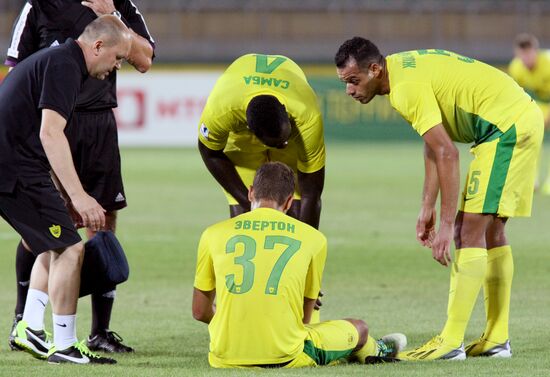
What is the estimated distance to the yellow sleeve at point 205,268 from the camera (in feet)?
19.1

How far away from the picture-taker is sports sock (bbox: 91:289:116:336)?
6961 mm

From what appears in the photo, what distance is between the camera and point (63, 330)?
6.21 metres

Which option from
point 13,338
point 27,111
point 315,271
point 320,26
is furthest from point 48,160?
point 320,26

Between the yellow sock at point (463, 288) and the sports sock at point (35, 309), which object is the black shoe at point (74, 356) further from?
the yellow sock at point (463, 288)

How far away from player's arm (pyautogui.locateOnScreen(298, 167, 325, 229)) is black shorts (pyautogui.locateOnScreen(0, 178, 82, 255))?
6.14ft

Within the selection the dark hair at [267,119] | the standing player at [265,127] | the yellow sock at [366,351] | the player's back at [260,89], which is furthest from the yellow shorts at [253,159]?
the yellow sock at [366,351]

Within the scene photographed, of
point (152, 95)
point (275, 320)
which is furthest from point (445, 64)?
point (152, 95)

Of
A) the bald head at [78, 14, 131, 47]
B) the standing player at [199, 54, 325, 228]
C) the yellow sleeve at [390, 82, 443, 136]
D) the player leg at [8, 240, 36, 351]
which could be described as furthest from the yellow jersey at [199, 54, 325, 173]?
the player leg at [8, 240, 36, 351]

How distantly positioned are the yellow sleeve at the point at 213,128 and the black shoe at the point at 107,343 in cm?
145

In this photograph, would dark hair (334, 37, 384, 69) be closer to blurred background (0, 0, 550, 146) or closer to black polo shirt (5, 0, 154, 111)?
black polo shirt (5, 0, 154, 111)

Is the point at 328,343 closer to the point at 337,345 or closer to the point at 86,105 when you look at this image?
the point at 337,345

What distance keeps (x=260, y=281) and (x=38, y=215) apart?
51.4 inches

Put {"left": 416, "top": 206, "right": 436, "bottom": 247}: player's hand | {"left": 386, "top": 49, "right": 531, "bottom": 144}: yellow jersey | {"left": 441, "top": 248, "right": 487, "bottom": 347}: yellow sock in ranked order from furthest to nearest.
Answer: {"left": 416, "top": 206, "right": 436, "bottom": 247}: player's hand
{"left": 441, "top": 248, "right": 487, "bottom": 347}: yellow sock
{"left": 386, "top": 49, "right": 531, "bottom": 144}: yellow jersey

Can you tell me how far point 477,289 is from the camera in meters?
6.51
